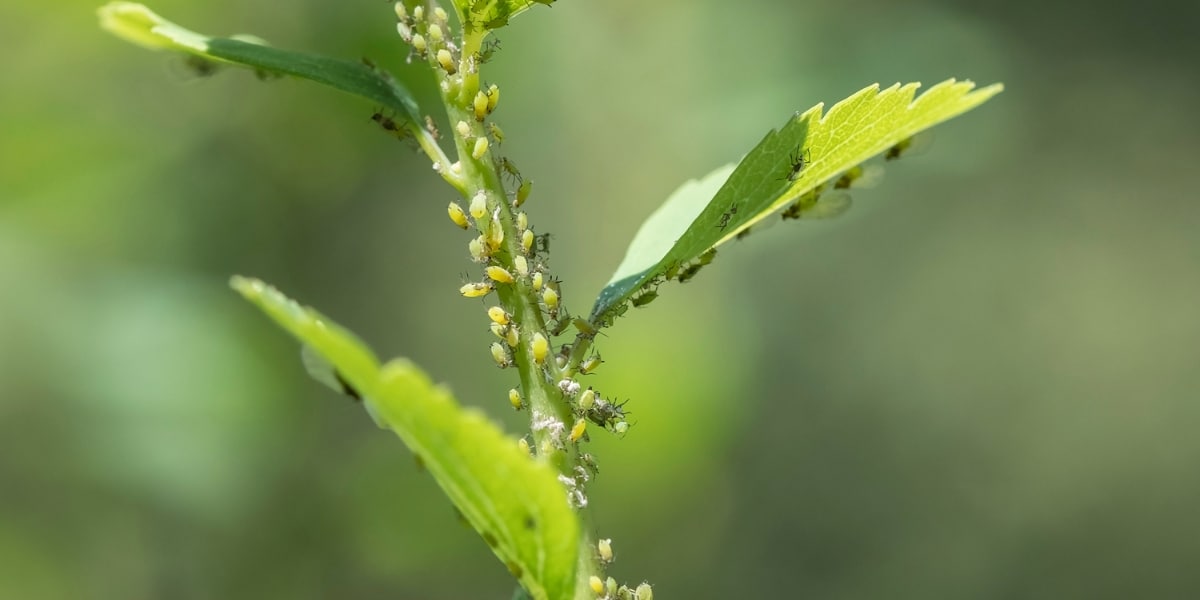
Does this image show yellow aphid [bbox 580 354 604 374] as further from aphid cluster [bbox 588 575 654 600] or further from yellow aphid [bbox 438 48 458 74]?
yellow aphid [bbox 438 48 458 74]

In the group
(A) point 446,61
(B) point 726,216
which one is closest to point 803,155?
(B) point 726,216

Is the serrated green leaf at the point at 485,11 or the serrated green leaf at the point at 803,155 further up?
the serrated green leaf at the point at 485,11

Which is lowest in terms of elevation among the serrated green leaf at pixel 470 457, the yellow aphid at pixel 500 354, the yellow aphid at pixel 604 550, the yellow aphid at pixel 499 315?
the yellow aphid at pixel 604 550

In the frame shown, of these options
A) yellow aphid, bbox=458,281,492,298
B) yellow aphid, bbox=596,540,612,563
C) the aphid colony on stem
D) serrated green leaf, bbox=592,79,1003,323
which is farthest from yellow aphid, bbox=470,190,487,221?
yellow aphid, bbox=596,540,612,563

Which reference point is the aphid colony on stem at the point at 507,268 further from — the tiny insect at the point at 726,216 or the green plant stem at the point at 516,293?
the tiny insect at the point at 726,216

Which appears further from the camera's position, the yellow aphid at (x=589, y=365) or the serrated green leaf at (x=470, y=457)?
the yellow aphid at (x=589, y=365)

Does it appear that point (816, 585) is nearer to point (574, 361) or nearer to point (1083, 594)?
point (1083, 594)

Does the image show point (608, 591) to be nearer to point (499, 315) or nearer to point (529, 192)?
point (499, 315)

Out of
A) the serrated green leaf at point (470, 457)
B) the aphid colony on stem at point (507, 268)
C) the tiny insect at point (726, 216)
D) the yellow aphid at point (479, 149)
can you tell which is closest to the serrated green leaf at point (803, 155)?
the tiny insect at point (726, 216)

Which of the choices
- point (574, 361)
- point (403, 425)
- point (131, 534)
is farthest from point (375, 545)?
point (403, 425)
